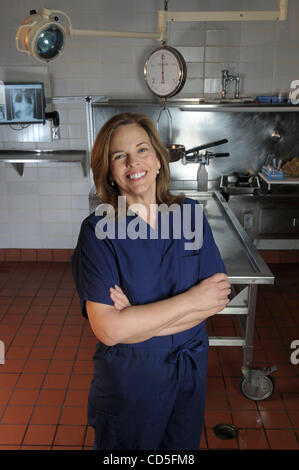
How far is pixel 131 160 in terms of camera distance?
153cm

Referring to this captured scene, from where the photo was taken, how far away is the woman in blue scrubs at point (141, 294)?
1.46 m

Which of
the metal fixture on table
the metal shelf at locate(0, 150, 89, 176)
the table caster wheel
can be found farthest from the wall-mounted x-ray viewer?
the table caster wheel

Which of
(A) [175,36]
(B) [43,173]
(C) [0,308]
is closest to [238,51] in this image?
(A) [175,36]

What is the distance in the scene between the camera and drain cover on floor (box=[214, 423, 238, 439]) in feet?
7.79

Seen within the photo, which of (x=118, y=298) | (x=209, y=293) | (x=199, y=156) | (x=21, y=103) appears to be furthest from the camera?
(x=21, y=103)

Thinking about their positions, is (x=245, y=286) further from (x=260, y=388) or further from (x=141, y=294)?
(x=141, y=294)

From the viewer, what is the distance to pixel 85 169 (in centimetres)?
428

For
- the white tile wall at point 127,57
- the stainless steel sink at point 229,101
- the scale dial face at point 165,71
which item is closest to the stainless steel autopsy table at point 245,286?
the scale dial face at point 165,71

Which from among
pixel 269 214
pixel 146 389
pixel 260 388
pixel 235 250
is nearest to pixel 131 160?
pixel 146 389

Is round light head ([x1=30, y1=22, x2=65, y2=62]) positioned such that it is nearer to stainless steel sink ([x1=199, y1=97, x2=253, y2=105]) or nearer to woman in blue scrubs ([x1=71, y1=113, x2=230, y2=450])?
woman in blue scrubs ([x1=71, y1=113, x2=230, y2=450])

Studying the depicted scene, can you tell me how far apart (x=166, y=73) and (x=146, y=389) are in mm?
2498

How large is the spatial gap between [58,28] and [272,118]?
7.33 feet

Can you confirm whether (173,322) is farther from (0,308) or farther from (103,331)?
(0,308)

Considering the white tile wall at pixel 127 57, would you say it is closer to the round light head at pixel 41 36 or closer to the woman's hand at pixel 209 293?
the round light head at pixel 41 36
